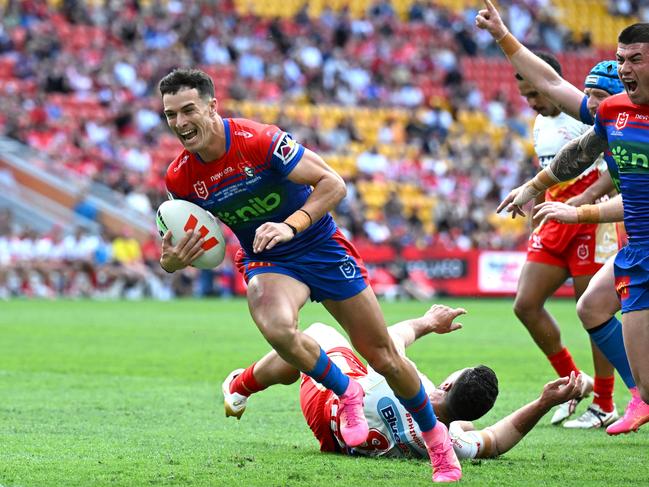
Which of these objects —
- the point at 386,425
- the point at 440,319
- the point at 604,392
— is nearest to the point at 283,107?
the point at 604,392

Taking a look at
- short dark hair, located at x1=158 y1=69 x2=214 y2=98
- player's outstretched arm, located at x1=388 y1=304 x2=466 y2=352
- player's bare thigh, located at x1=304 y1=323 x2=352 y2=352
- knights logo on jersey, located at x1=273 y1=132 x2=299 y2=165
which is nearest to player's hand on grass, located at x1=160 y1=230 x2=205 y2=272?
knights logo on jersey, located at x1=273 y1=132 x2=299 y2=165

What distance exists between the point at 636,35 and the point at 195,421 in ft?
13.5

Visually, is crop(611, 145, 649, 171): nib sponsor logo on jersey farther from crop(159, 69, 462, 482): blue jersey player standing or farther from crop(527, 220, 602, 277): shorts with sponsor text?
crop(527, 220, 602, 277): shorts with sponsor text

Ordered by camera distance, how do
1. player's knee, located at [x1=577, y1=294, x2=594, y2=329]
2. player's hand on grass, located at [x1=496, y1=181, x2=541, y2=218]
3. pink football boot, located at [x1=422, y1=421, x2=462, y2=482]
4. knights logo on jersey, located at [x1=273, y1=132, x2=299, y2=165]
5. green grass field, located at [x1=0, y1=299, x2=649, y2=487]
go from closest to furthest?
pink football boot, located at [x1=422, y1=421, x2=462, y2=482], green grass field, located at [x1=0, y1=299, x2=649, y2=487], knights logo on jersey, located at [x1=273, y1=132, x2=299, y2=165], player's hand on grass, located at [x1=496, y1=181, x2=541, y2=218], player's knee, located at [x1=577, y1=294, x2=594, y2=329]

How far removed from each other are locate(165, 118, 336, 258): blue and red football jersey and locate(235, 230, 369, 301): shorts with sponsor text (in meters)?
0.05

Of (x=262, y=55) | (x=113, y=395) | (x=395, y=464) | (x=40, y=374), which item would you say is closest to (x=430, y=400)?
(x=395, y=464)

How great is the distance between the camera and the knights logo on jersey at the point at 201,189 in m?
6.95

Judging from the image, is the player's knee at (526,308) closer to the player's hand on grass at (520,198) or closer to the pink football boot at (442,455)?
the player's hand on grass at (520,198)

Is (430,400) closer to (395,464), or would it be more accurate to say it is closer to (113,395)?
(395,464)

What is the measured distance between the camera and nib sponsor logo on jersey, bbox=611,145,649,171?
20.5 ft

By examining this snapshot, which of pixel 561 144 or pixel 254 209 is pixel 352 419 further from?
pixel 561 144

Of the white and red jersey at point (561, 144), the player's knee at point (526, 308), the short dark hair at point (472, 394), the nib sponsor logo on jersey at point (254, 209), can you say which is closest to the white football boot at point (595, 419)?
the player's knee at point (526, 308)

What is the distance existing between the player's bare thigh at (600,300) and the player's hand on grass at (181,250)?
2.68 metres

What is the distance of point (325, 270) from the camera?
272 inches
